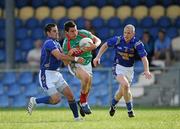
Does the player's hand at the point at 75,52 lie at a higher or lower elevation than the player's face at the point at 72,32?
lower

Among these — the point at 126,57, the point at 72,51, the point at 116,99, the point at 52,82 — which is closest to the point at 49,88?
the point at 52,82

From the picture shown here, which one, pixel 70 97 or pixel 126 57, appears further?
pixel 126 57

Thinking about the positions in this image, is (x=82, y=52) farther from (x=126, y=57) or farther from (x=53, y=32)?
(x=53, y=32)

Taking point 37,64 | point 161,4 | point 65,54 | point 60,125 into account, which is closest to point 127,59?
point 65,54

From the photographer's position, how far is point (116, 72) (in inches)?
655

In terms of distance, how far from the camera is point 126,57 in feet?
54.3

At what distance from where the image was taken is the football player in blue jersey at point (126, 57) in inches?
635

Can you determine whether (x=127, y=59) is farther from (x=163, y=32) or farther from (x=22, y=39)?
(x=22, y=39)

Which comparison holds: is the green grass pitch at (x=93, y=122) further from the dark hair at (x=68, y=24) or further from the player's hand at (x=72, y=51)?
the dark hair at (x=68, y=24)

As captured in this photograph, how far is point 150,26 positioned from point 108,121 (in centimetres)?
1104

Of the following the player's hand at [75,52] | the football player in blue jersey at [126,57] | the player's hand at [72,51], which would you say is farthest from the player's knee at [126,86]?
the player's hand at [72,51]

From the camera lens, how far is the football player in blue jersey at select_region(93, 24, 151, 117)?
16.1 meters

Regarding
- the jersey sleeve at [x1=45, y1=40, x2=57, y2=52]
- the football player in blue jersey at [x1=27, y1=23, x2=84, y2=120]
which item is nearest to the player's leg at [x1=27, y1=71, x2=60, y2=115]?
the football player in blue jersey at [x1=27, y1=23, x2=84, y2=120]

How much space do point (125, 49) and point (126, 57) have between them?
0.25 metres
